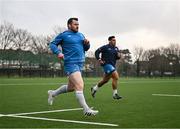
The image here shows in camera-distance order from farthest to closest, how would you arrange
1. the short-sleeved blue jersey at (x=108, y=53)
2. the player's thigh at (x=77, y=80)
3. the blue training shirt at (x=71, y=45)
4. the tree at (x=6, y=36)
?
1. the tree at (x=6, y=36)
2. the short-sleeved blue jersey at (x=108, y=53)
3. the blue training shirt at (x=71, y=45)
4. the player's thigh at (x=77, y=80)

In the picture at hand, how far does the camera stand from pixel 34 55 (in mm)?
88188

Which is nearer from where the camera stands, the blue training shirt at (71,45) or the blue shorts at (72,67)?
the blue shorts at (72,67)

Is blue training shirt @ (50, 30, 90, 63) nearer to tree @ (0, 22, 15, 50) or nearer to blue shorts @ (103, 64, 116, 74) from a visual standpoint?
blue shorts @ (103, 64, 116, 74)

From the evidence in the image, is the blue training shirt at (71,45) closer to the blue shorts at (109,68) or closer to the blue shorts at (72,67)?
the blue shorts at (72,67)

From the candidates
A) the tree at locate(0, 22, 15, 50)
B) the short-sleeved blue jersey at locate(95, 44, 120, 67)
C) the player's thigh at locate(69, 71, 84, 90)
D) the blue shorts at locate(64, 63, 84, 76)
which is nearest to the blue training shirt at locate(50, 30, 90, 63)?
the blue shorts at locate(64, 63, 84, 76)

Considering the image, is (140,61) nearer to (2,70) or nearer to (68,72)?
(2,70)

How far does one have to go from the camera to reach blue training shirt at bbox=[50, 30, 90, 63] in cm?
858


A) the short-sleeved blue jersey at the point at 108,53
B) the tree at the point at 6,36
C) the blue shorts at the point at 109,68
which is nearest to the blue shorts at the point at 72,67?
the blue shorts at the point at 109,68

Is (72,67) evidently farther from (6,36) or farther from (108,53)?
(6,36)

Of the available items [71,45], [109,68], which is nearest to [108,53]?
[109,68]

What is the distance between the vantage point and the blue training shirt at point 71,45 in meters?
8.58

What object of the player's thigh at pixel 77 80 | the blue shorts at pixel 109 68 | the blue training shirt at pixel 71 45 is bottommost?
the player's thigh at pixel 77 80

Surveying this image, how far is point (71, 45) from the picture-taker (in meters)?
8.59

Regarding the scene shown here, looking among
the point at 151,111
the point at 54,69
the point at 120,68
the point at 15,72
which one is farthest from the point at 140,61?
the point at 151,111
